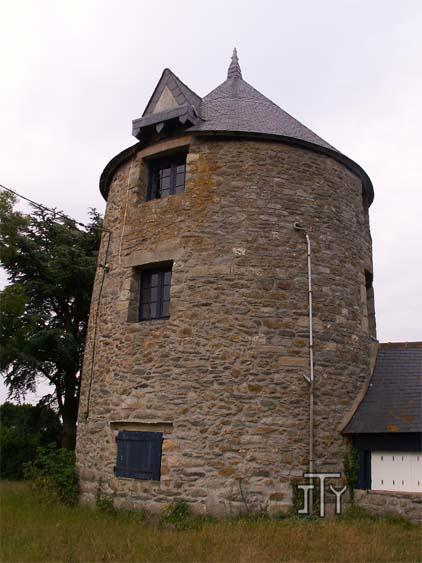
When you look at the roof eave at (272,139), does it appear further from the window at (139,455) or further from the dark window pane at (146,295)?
the window at (139,455)

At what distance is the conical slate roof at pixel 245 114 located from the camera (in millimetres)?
10969

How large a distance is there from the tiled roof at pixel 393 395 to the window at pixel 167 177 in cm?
533

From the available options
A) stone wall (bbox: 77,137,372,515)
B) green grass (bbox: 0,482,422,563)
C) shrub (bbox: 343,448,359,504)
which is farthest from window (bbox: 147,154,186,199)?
green grass (bbox: 0,482,422,563)

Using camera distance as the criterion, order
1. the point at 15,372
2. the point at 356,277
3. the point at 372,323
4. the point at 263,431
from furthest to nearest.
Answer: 1. the point at 15,372
2. the point at 372,323
3. the point at 356,277
4. the point at 263,431

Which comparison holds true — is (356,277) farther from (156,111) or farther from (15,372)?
(15,372)

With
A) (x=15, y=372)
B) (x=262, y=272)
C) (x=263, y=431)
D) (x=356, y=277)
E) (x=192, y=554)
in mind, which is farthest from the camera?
(x=15, y=372)

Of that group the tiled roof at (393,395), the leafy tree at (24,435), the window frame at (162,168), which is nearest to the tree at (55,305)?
the leafy tree at (24,435)

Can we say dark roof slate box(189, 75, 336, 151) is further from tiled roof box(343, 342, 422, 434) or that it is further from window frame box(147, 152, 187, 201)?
tiled roof box(343, 342, 422, 434)

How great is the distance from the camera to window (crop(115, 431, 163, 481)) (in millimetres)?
9422

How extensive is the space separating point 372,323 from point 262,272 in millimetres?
3512

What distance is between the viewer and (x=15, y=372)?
17.5m

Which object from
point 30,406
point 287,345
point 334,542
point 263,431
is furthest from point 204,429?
point 30,406

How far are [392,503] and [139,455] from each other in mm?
4297

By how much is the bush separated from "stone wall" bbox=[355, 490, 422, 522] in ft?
17.7
